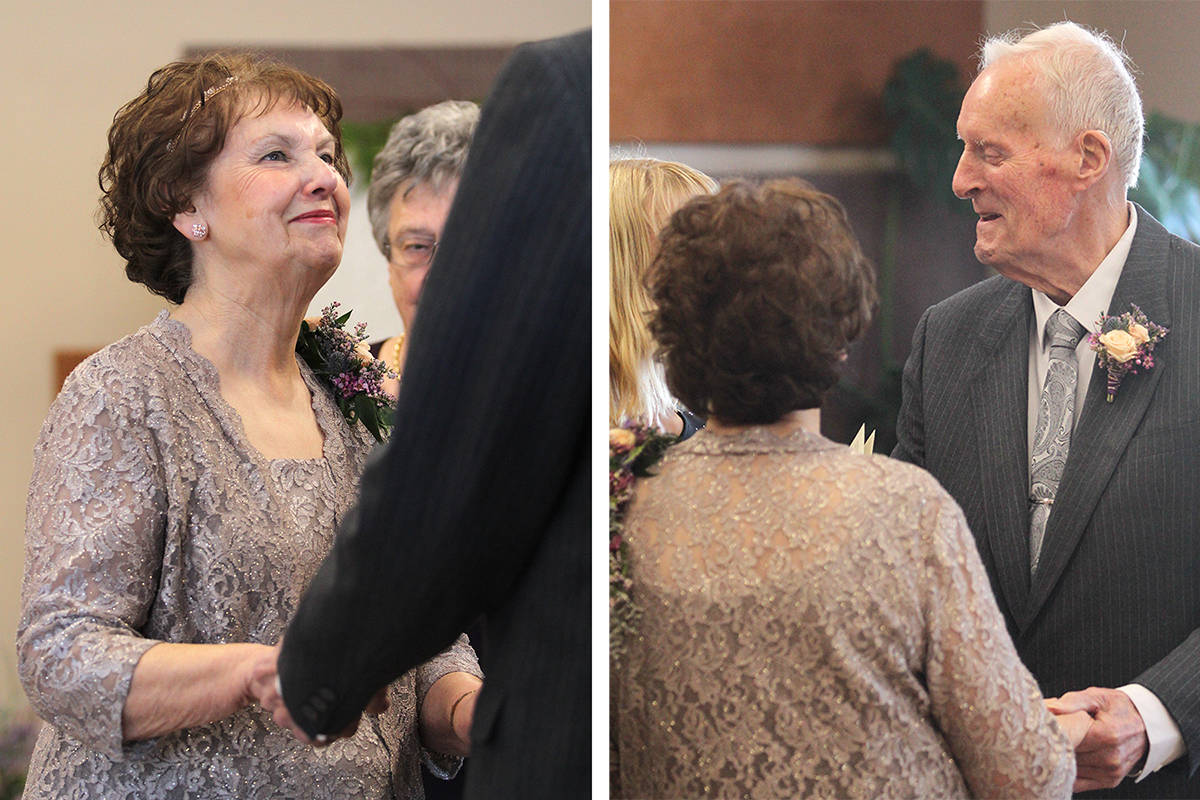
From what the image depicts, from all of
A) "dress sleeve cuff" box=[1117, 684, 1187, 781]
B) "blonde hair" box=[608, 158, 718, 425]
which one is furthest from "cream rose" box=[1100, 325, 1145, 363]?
"blonde hair" box=[608, 158, 718, 425]

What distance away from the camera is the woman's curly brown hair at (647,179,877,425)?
121 cm

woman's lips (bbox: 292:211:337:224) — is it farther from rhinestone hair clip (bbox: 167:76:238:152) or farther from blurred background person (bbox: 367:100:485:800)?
blurred background person (bbox: 367:100:485:800)

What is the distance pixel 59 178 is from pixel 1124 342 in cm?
156

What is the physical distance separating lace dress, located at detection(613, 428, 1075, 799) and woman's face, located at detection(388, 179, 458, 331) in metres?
0.83

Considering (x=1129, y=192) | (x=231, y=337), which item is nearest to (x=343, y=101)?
(x=231, y=337)

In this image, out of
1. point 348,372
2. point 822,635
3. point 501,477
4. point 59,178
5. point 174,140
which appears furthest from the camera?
point 59,178

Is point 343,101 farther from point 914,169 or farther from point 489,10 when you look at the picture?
point 914,169

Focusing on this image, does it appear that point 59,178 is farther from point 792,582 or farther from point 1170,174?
point 1170,174

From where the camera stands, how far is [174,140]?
4.62ft

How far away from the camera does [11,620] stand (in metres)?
1.75

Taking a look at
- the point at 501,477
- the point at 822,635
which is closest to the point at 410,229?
the point at 501,477

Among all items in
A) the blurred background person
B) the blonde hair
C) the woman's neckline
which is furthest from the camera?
the blurred background person

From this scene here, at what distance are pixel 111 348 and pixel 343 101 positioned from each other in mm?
667

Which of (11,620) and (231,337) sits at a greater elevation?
(231,337)
